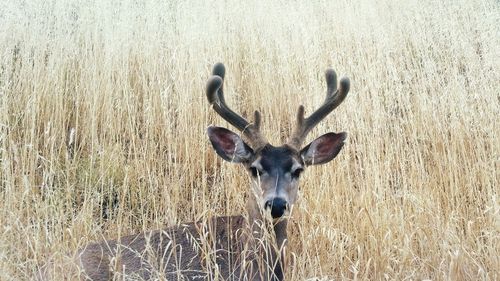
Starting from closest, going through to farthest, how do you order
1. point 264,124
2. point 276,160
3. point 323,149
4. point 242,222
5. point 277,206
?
1. point 277,206
2. point 276,160
3. point 242,222
4. point 323,149
5. point 264,124

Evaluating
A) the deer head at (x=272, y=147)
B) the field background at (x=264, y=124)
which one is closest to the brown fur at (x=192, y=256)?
the field background at (x=264, y=124)

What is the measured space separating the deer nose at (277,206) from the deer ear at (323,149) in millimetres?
664

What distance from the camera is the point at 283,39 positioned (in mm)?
7031

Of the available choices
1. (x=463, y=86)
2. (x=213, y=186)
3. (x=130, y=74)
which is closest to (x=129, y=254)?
(x=213, y=186)

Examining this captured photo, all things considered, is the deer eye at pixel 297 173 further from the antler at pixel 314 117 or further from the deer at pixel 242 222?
the antler at pixel 314 117

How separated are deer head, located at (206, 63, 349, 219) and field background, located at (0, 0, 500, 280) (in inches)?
16.1

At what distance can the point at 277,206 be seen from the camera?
398 centimetres

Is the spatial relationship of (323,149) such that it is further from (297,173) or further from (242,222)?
(242,222)

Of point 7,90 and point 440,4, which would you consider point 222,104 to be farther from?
point 440,4

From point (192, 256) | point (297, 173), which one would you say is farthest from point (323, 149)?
point (192, 256)

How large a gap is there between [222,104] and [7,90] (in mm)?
2016

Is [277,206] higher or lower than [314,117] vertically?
lower

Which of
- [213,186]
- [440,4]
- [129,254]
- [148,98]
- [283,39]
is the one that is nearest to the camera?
[129,254]

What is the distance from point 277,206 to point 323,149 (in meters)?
0.91
